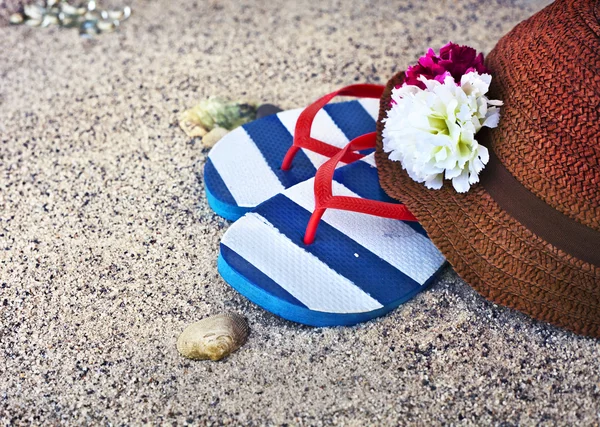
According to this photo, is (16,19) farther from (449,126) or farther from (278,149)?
(449,126)

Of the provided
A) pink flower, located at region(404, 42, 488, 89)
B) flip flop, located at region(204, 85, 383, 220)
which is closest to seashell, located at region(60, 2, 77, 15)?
flip flop, located at region(204, 85, 383, 220)

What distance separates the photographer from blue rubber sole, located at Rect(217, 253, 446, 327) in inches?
42.8

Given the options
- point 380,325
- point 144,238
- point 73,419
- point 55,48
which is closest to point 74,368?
point 73,419

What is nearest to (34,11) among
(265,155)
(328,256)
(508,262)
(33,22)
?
(33,22)

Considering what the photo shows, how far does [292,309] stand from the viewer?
1.09 m

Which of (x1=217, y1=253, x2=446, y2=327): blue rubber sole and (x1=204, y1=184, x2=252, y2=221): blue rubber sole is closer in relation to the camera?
(x1=217, y1=253, x2=446, y2=327): blue rubber sole

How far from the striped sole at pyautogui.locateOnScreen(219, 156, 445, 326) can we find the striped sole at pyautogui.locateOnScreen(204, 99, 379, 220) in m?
0.08

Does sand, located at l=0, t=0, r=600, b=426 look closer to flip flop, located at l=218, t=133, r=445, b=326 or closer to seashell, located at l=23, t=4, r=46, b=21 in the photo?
flip flop, located at l=218, t=133, r=445, b=326

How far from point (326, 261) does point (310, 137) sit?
300 mm

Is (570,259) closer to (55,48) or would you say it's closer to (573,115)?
(573,115)


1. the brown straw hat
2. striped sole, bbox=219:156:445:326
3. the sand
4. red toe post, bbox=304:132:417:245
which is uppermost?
the brown straw hat

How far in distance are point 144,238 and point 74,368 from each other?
1.04 feet

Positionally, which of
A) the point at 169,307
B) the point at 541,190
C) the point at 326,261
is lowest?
the point at 169,307

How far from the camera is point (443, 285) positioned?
119 cm
